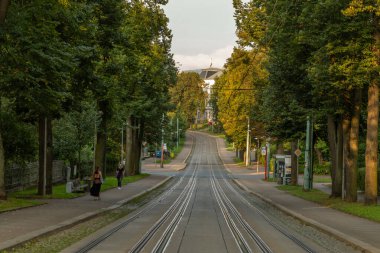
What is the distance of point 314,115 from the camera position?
28.1 m

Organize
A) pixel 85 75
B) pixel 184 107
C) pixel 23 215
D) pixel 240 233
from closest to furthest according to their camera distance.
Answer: pixel 240 233 → pixel 23 215 → pixel 85 75 → pixel 184 107

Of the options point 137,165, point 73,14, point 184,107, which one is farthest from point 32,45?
point 184,107

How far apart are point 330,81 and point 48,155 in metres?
13.6

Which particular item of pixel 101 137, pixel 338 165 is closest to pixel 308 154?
pixel 338 165

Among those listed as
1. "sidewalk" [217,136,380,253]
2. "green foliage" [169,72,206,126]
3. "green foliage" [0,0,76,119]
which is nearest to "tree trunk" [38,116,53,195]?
"green foliage" [0,0,76,119]

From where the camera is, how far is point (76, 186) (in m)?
30.7

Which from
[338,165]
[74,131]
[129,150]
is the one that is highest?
[74,131]

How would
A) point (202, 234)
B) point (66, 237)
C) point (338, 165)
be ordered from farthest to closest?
point (338, 165) → point (202, 234) → point (66, 237)

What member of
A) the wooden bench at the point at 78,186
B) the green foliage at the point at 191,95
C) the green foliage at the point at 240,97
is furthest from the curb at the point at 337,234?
the green foliage at the point at 191,95

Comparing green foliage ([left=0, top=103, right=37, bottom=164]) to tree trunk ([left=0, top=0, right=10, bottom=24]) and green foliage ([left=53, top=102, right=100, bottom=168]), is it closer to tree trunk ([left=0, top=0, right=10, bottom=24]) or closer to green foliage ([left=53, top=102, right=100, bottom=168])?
green foliage ([left=53, top=102, right=100, bottom=168])

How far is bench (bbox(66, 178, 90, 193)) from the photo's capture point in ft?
97.9

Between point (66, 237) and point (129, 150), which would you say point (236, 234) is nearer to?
point (66, 237)

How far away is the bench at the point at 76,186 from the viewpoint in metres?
29.9

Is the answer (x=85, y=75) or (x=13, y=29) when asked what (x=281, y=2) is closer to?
(x=85, y=75)
